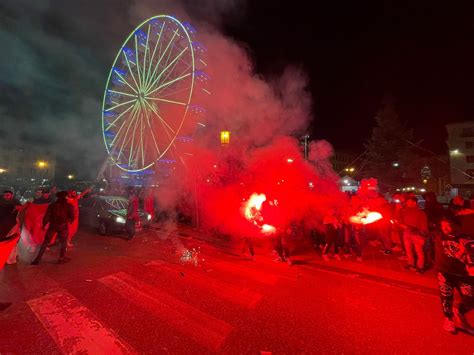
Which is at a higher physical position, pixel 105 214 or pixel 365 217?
pixel 365 217

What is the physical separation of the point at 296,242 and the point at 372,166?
73.0 ft

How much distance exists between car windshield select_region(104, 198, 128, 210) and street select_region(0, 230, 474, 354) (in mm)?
3359

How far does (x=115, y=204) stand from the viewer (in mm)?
9461

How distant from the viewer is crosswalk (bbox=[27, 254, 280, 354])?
304 cm

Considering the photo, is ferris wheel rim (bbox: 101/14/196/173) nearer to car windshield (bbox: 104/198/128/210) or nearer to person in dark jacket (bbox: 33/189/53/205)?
car windshield (bbox: 104/198/128/210)

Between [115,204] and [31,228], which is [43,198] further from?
[115,204]

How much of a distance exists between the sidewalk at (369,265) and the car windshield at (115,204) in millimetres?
3312

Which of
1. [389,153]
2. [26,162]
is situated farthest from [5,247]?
[26,162]

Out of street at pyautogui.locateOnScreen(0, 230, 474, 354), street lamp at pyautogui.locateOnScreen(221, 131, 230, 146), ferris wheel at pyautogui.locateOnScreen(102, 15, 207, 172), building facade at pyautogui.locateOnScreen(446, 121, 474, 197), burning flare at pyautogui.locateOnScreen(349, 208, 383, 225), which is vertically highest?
building facade at pyautogui.locateOnScreen(446, 121, 474, 197)

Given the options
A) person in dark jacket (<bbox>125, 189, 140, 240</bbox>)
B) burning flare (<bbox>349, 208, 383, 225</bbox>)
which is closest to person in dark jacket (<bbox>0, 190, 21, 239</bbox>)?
person in dark jacket (<bbox>125, 189, 140, 240</bbox>)

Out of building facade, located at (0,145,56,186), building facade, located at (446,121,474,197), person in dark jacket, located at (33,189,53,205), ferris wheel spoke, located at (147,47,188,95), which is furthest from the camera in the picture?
building facade, located at (0,145,56,186)

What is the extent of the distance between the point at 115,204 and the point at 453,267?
9212 millimetres

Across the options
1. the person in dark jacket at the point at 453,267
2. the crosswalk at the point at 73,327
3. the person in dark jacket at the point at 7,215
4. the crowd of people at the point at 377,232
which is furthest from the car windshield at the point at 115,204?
the person in dark jacket at the point at 453,267

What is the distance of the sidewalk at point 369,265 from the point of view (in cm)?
503
